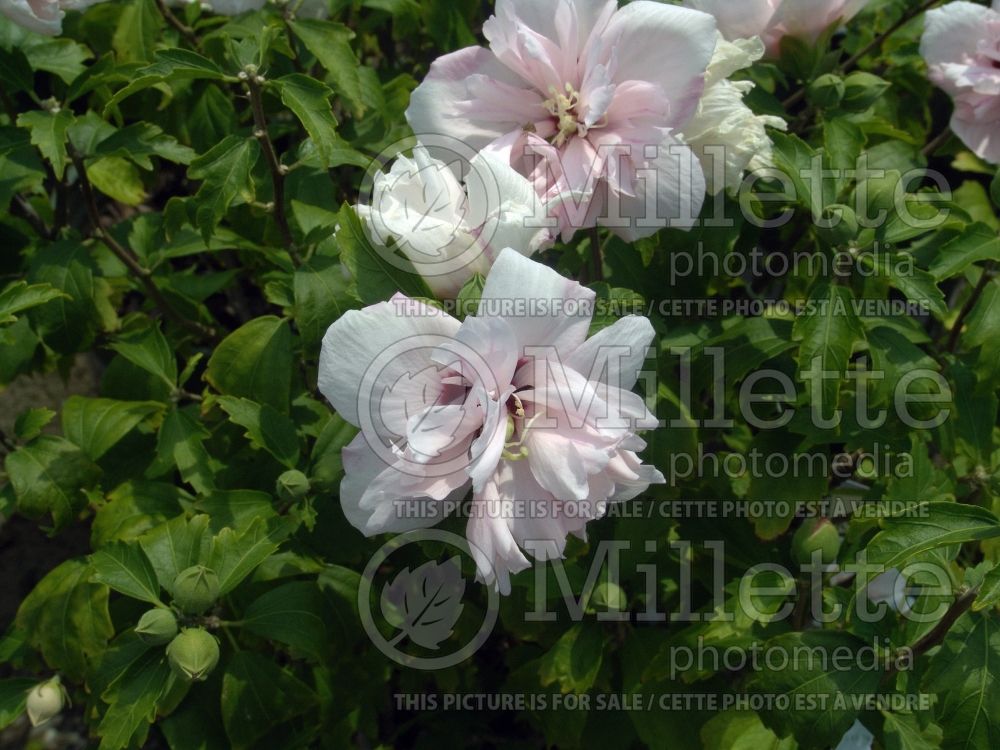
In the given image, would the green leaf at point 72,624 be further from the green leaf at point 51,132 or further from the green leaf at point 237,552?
the green leaf at point 51,132

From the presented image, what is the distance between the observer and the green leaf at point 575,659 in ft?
5.40

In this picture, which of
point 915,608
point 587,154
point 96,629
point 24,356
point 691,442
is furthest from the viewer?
point 24,356

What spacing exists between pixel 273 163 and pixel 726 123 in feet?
2.45

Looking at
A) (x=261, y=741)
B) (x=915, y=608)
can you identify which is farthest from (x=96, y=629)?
(x=915, y=608)

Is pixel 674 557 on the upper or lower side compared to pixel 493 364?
lower

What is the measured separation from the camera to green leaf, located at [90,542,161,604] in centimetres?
141

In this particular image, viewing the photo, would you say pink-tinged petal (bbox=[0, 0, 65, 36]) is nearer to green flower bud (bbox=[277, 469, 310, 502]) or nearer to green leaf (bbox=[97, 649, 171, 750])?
green flower bud (bbox=[277, 469, 310, 502])

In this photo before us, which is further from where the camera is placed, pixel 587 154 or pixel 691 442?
pixel 691 442

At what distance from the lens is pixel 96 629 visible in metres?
1.69

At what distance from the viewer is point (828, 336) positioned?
1.37m

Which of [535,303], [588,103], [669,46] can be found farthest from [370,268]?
[669,46]

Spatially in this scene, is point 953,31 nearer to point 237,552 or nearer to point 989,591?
point 989,591

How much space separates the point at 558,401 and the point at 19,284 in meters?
0.98

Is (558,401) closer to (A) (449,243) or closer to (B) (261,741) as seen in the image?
(A) (449,243)
